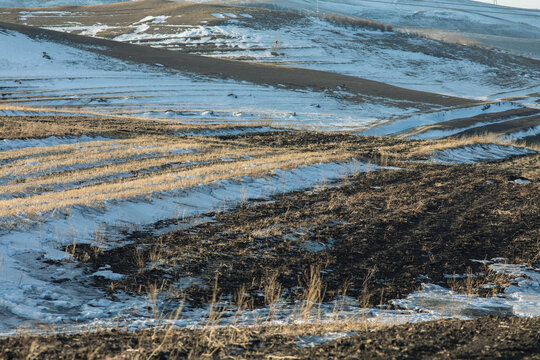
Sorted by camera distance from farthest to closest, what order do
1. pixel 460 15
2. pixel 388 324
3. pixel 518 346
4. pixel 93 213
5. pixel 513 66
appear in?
→ pixel 460 15, pixel 513 66, pixel 93 213, pixel 388 324, pixel 518 346

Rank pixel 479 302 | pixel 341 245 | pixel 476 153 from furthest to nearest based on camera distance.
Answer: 1. pixel 476 153
2. pixel 341 245
3. pixel 479 302

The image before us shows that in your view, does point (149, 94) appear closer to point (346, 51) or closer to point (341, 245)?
point (341, 245)

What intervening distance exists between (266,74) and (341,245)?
5428cm

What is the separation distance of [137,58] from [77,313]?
63627 mm

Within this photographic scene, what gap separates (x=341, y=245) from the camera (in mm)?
9953

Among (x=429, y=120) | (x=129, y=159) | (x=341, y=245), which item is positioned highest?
(x=341, y=245)

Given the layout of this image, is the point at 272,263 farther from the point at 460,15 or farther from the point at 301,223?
the point at 460,15

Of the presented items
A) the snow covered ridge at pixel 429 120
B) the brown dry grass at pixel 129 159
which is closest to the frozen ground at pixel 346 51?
the snow covered ridge at pixel 429 120

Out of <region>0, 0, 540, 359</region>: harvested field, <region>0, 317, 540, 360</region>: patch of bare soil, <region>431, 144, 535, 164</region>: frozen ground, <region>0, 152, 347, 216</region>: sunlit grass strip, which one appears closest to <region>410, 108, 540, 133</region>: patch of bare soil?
<region>0, 0, 540, 359</region>: harvested field

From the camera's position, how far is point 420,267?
885cm

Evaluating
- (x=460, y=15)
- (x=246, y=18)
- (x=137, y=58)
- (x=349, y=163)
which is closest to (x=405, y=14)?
(x=460, y=15)

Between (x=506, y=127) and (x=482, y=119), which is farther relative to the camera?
(x=482, y=119)

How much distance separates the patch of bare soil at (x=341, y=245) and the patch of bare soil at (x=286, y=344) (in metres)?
1.93

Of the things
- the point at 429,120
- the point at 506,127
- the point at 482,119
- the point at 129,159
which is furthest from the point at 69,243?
the point at 482,119
